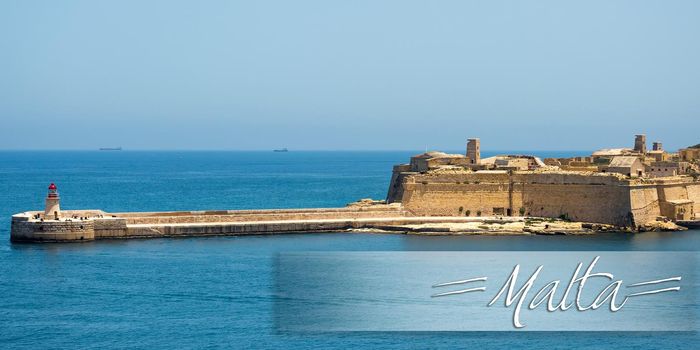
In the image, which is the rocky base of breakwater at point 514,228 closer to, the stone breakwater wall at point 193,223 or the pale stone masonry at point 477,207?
the pale stone masonry at point 477,207

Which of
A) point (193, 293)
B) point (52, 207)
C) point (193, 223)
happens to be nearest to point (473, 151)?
point (193, 223)

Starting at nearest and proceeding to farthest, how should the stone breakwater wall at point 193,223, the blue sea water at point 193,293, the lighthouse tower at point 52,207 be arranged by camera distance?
1. the blue sea water at point 193,293
2. the stone breakwater wall at point 193,223
3. the lighthouse tower at point 52,207

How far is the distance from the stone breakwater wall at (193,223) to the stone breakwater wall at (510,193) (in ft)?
4.34

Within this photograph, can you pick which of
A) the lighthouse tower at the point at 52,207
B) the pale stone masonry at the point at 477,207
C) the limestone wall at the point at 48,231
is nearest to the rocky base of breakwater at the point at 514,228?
the pale stone masonry at the point at 477,207

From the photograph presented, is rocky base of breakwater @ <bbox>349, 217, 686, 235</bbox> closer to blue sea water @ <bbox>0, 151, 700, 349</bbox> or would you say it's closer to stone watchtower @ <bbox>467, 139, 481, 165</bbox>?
blue sea water @ <bbox>0, 151, 700, 349</bbox>

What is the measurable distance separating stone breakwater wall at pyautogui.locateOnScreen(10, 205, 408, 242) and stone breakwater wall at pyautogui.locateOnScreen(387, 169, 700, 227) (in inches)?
52.1

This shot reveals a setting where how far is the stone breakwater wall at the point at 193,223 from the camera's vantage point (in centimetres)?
4028

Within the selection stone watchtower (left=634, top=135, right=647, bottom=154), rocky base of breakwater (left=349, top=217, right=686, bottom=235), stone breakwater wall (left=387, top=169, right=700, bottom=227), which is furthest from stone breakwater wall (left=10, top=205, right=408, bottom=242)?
stone watchtower (left=634, top=135, right=647, bottom=154)

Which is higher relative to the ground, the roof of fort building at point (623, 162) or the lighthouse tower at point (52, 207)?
the roof of fort building at point (623, 162)

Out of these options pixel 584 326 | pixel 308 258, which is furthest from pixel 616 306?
pixel 308 258

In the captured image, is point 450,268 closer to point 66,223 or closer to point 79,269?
point 79,269

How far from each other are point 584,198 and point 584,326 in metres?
20.9

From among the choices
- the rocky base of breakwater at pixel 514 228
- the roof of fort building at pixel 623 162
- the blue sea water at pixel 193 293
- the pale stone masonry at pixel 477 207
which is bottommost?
the blue sea water at pixel 193 293

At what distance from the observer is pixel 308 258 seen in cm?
3606
